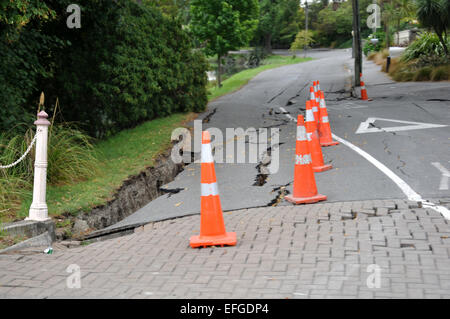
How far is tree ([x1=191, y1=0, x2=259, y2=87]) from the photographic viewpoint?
1177 inches

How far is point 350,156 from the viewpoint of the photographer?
9633 millimetres

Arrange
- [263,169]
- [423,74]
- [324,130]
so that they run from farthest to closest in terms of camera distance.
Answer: [423,74]
[324,130]
[263,169]

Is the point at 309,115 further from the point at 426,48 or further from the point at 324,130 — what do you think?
the point at 426,48

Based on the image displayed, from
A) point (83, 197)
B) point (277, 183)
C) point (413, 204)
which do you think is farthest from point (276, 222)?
point (83, 197)

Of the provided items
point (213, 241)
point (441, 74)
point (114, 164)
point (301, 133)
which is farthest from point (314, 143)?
point (441, 74)

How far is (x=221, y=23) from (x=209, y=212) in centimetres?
2580

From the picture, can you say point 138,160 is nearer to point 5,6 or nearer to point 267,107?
point 5,6

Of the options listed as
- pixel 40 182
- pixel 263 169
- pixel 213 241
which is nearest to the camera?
pixel 213 241

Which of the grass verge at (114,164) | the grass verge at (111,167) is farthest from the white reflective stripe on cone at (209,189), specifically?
the grass verge at (114,164)

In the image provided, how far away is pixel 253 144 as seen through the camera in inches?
472
